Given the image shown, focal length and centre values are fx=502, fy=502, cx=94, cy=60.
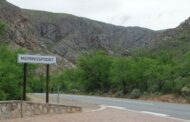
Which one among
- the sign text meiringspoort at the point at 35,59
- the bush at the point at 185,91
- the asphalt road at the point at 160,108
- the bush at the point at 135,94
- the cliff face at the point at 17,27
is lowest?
the asphalt road at the point at 160,108

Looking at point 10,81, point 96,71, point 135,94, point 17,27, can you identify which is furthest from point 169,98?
point 17,27

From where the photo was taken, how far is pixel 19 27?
14550cm

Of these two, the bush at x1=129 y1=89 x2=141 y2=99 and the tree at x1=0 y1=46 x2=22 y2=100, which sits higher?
the tree at x1=0 y1=46 x2=22 y2=100

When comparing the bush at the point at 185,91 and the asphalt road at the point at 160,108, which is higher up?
the bush at the point at 185,91

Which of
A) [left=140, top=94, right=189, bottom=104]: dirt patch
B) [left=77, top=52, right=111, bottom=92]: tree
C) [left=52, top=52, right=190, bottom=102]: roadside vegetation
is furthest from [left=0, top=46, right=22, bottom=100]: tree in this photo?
[left=77, top=52, right=111, bottom=92]: tree

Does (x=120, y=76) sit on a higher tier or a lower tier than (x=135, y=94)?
higher

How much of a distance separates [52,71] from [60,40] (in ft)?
171

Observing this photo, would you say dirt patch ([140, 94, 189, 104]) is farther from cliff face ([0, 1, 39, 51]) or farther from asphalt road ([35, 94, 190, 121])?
cliff face ([0, 1, 39, 51])

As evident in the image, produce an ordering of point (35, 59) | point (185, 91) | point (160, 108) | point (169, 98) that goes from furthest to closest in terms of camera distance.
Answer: point (169, 98)
point (185, 91)
point (160, 108)
point (35, 59)

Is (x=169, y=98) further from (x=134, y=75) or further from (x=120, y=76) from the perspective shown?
(x=120, y=76)

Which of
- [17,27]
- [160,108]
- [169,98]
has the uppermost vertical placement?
[17,27]

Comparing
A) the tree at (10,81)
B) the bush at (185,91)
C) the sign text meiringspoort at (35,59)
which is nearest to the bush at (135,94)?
the bush at (185,91)

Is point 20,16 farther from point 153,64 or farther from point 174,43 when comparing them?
point 153,64

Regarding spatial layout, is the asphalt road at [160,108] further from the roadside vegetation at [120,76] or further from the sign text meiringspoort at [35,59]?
the sign text meiringspoort at [35,59]
